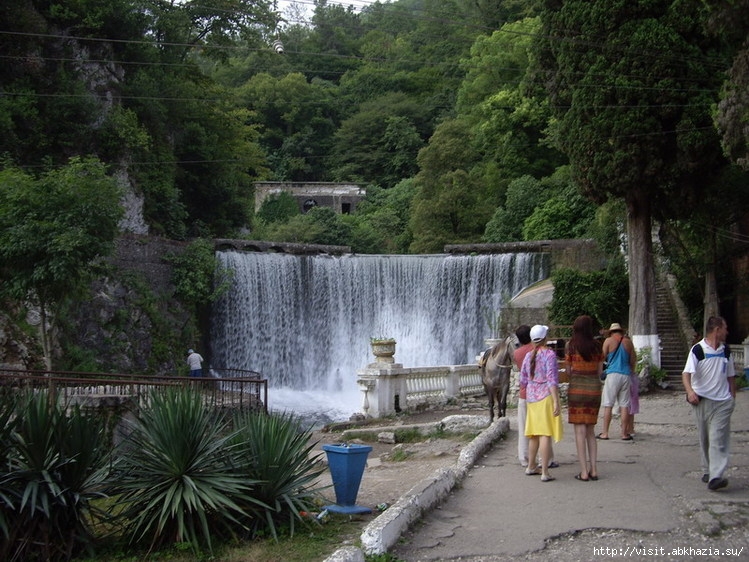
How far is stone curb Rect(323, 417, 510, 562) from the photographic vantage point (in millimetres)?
6020

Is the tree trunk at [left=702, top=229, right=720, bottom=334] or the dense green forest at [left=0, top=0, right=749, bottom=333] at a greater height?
the dense green forest at [left=0, top=0, right=749, bottom=333]

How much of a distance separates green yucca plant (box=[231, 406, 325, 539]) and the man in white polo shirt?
373 cm

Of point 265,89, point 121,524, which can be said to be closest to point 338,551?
point 121,524

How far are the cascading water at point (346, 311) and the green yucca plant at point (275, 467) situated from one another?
22481mm

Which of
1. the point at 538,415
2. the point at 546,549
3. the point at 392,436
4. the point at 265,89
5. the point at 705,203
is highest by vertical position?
the point at 265,89

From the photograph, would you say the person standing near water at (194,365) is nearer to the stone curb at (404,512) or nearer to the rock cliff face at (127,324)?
the rock cliff face at (127,324)

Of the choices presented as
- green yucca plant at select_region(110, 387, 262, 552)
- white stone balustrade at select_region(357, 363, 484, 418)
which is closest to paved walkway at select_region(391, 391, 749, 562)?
green yucca plant at select_region(110, 387, 262, 552)

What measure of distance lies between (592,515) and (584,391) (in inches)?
67.8

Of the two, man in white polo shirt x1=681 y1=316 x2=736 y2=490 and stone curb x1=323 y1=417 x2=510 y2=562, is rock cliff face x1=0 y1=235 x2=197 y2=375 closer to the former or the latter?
stone curb x1=323 y1=417 x2=510 y2=562

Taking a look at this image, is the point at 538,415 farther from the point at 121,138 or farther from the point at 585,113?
the point at 121,138

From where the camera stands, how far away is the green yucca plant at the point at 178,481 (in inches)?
274

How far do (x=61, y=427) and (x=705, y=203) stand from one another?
1909 cm

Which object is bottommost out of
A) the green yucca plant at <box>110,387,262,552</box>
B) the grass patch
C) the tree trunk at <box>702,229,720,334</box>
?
the grass patch

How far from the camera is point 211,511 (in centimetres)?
720
